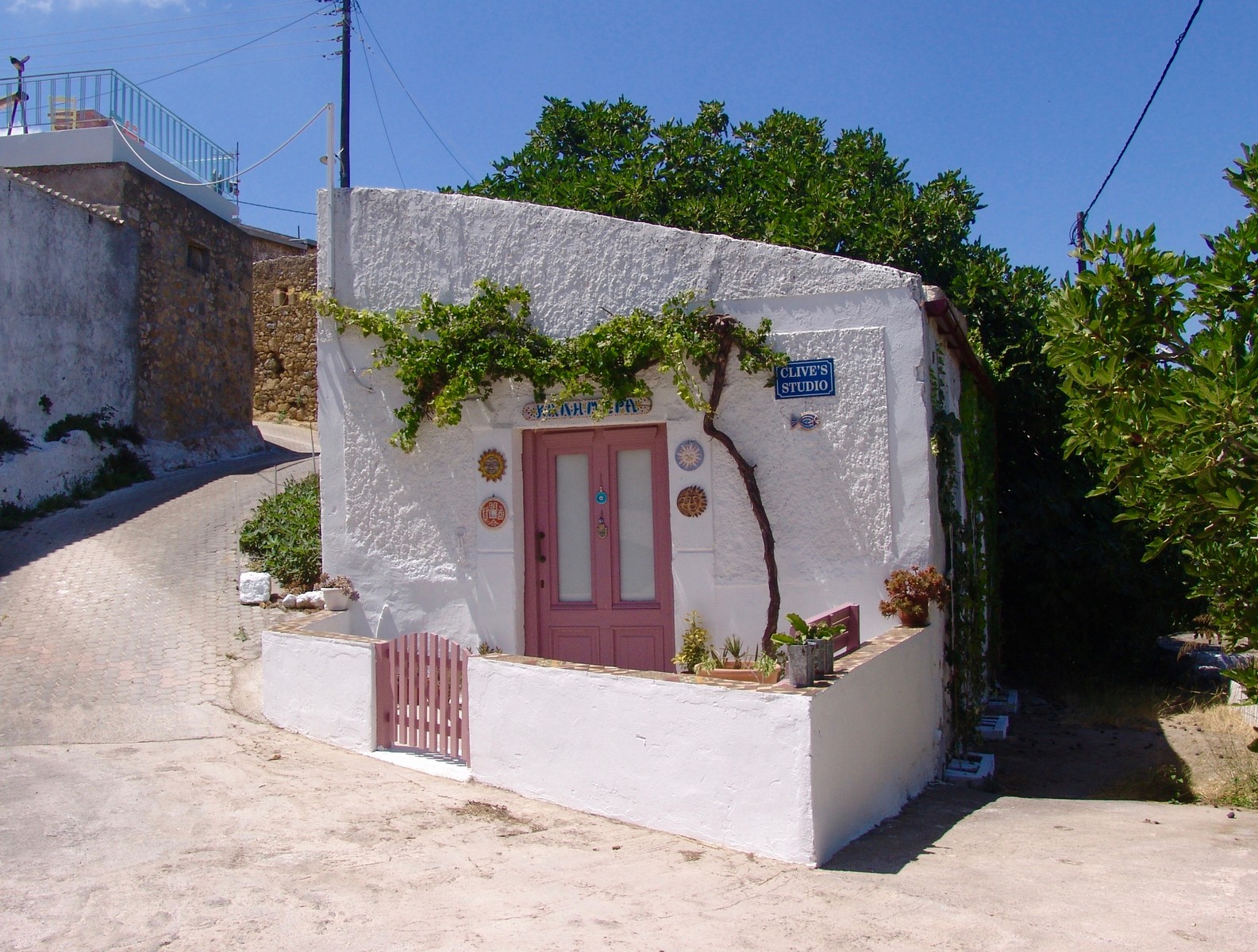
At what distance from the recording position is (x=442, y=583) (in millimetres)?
8008

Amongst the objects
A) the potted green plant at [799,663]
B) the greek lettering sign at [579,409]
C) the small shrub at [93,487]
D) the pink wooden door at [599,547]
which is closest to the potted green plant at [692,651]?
the pink wooden door at [599,547]

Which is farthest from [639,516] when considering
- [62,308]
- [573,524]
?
[62,308]

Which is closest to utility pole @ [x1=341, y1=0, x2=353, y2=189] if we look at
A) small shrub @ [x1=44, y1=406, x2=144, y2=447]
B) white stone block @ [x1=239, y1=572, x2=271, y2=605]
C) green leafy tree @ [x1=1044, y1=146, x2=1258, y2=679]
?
small shrub @ [x1=44, y1=406, x2=144, y2=447]

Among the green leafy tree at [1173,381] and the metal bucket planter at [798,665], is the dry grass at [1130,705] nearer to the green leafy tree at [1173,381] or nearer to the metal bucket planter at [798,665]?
the green leafy tree at [1173,381]

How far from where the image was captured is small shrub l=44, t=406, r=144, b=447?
13445 mm

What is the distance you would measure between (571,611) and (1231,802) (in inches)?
182

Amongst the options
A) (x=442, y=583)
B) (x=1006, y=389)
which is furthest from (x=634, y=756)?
(x=1006, y=389)

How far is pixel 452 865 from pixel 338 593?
373cm

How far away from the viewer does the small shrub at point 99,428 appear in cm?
1345

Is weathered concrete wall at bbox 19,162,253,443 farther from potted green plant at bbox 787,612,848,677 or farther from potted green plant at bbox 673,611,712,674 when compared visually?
potted green plant at bbox 787,612,848,677

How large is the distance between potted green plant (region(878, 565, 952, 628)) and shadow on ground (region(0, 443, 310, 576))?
900 cm

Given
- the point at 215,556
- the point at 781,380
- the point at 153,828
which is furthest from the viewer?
the point at 215,556

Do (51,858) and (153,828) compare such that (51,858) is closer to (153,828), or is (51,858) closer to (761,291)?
(153,828)

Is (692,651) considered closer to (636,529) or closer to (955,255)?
(636,529)
